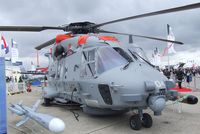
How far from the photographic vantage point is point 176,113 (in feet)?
32.2

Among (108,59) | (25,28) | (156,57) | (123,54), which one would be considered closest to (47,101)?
(25,28)

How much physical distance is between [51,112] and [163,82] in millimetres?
5646

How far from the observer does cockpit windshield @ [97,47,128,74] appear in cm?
766

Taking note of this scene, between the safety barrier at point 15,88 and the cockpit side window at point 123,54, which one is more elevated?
the cockpit side window at point 123,54

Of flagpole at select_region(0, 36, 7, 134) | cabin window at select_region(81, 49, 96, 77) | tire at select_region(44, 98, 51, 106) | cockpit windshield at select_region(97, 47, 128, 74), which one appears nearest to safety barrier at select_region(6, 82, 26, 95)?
tire at select_region(44, 98, 51, 106)

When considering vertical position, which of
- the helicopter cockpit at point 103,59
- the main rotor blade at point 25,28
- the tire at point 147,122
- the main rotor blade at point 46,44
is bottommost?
the tire at point 147,122

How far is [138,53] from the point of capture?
863cm

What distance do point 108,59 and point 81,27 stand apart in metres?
3.49

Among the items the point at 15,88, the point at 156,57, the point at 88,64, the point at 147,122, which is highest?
the point at 156,57

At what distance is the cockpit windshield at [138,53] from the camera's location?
8.27 metres

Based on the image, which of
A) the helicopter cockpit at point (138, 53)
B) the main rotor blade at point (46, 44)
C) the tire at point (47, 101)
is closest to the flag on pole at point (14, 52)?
the main rotor blade at point (46, 44)

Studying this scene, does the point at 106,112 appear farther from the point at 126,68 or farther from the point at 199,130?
the point at 199,130

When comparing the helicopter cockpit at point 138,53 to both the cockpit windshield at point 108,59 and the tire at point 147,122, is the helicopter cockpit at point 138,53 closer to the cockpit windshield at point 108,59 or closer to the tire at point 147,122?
the cockpit windshield at point 108,59

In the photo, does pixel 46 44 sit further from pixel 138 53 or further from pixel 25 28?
pixel 138 53
